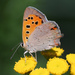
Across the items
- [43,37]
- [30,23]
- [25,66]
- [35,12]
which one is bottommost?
[25,66]

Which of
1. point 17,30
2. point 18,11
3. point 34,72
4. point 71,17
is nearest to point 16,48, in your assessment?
point 17,30

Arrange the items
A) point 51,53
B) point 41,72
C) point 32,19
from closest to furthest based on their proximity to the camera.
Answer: point 41,72
point 32,19
point 51,53

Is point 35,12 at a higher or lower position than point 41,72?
higher

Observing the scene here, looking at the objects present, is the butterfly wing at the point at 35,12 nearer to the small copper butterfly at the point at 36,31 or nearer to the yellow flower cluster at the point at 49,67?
the small copper butterfly at the point at 36,31

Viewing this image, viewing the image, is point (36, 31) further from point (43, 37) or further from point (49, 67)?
point (49, 67)

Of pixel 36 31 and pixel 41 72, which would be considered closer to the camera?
pixel 41 72

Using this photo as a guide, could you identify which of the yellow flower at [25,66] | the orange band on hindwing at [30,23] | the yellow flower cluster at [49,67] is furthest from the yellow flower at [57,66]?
the orange band on hindwing at [30,23]

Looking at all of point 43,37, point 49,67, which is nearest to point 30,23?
point 43,37

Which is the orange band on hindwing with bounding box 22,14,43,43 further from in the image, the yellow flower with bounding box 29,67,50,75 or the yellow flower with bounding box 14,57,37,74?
the yellow flower with bounding box 29,67,50,75
